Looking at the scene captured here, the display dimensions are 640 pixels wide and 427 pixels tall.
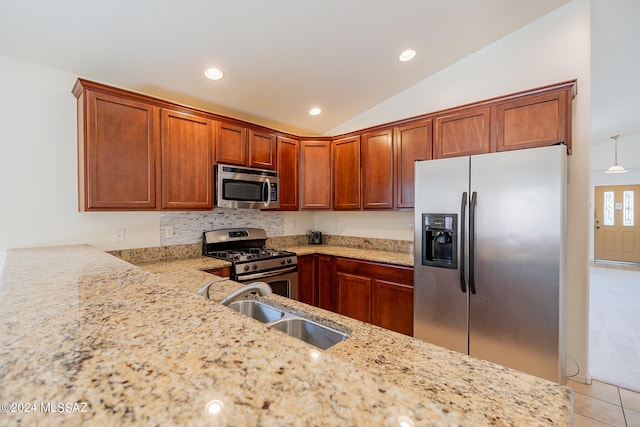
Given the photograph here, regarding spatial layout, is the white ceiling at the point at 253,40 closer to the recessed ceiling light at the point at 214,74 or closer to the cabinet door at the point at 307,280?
the recessed ceiling light at the point at 214,74

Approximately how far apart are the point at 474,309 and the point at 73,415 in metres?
2.31

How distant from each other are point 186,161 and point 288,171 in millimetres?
1188

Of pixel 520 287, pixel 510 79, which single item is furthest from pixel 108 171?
pixel 510 79

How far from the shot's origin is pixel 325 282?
324 cm

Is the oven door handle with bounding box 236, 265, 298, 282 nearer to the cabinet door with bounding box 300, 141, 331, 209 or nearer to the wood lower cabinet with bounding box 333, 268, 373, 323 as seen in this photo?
the wood lower cabinet with bounding box 333, 268, 373, 323

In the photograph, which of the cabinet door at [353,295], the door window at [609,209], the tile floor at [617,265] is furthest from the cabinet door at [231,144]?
the door window at [609,209]

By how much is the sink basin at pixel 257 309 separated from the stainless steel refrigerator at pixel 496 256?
145 centimetres

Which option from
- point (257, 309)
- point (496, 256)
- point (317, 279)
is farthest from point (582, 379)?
point (257, 309)

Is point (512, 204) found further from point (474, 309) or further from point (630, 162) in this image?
point (630, 162)

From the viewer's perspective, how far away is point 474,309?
208cm

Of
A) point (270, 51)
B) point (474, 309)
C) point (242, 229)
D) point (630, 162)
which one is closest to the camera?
point (474, 309)

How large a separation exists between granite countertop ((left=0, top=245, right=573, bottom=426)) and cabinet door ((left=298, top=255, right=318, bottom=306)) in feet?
7.27

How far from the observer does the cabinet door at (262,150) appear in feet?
9.92

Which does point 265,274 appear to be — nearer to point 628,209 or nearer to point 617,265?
point 617,265
